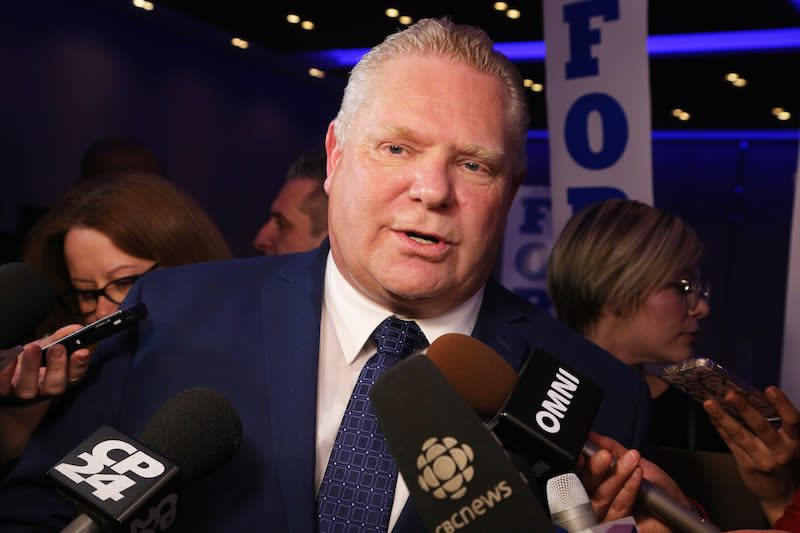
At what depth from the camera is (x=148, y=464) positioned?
894mm

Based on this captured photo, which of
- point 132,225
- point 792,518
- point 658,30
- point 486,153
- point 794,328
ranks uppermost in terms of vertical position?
point 658,30

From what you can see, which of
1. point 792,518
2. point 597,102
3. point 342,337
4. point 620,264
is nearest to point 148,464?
point 342,337

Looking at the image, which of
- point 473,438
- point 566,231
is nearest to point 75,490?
point 473,438

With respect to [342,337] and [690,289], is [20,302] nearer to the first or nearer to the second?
[342,337]

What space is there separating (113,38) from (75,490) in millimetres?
6314

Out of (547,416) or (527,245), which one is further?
(527,245)

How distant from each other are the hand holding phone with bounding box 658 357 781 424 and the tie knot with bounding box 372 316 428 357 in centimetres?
57

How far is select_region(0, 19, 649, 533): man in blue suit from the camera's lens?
4.21 feet

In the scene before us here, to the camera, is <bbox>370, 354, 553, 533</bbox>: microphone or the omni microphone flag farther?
the omni microphone flag

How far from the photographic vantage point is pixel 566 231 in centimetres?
266

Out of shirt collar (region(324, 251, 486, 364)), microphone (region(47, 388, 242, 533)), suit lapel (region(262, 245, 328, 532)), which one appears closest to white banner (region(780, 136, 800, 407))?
shirt collar (region(324, 251, 486, 364))

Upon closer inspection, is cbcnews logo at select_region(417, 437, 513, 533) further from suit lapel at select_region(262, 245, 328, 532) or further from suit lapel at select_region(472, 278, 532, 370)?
suit lapel at select_region(472, 278, 532, 370)

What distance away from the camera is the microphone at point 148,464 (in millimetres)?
829

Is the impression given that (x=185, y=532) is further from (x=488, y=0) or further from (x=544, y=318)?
(x=488, y=0)
